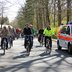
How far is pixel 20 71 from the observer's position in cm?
1170

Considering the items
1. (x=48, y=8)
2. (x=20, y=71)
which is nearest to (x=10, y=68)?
(x=20, y=71)

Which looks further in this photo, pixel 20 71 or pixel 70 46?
pixel 70 46

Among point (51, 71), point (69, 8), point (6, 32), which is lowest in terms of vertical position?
point (51, 71)

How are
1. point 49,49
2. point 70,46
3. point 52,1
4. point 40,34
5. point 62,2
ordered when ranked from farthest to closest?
point 52,1 → point 62,2 → point 40,34 → point 49,49 → point 70,46

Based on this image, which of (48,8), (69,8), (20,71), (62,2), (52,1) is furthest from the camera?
(48,8)

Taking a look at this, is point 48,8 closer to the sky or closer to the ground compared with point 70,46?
closer to the sky

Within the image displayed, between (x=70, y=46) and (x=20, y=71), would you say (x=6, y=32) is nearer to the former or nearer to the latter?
(x=70, y=46)

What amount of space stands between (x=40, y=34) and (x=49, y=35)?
30.3 feet

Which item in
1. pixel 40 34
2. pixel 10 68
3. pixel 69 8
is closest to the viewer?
pixel 10 68

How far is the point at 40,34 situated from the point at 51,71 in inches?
721

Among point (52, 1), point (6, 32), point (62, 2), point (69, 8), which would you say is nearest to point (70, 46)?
point (6, 32)

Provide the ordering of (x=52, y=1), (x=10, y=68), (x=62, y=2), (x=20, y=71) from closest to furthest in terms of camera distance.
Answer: (x=20, y=71), (x=10, y=68), (x=62, y=2), (x=52, y=1)

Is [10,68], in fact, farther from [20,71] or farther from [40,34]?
[40,34]

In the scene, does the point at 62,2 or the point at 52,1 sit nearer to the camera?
the point at 62,2
